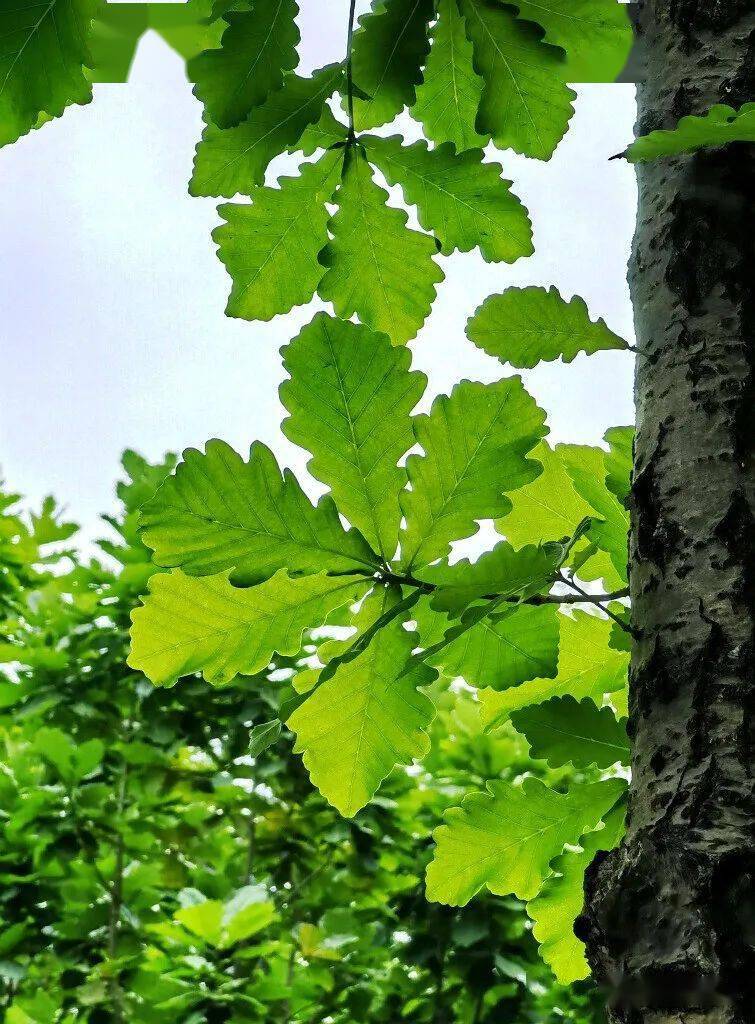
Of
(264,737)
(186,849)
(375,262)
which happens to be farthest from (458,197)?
(186,849)

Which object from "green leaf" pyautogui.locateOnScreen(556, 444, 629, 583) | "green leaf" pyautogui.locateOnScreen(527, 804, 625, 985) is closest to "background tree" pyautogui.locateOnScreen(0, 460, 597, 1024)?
"green leaf" pyautogui.locateOnScreen(527, 804, 625, 985)

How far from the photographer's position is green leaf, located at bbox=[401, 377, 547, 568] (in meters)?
0.68

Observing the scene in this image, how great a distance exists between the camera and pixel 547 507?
85cm

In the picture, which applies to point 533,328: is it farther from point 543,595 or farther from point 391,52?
point 391,52

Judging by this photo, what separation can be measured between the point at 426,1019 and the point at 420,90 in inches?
100

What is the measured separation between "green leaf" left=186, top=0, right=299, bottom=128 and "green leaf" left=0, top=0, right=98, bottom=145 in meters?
0.09

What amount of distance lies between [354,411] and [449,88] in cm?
52

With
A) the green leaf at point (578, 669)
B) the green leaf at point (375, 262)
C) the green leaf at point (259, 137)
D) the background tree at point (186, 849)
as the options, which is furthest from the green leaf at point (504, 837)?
the background tree at point (186, 849)

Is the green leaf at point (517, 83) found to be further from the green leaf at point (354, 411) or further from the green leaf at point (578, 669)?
the green leaf at point (578, 669)

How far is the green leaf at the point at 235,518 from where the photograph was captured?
2.18 feet

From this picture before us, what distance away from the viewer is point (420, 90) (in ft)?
3.39

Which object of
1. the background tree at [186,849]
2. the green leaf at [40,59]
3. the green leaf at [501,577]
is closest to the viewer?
the green leaf at [501,577]

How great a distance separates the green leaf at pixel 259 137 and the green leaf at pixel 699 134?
36 cm

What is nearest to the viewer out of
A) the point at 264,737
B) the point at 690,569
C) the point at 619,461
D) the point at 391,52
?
the point at 690,569
